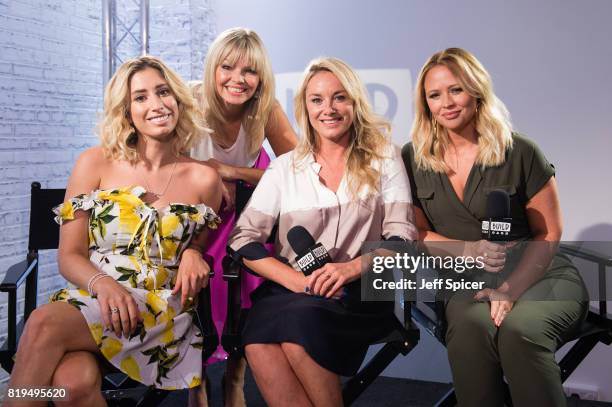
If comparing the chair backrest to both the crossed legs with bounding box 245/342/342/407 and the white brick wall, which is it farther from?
the crossed legs with bounding box 245/342/342/407

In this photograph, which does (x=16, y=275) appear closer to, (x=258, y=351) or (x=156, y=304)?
(x=156, y=304)

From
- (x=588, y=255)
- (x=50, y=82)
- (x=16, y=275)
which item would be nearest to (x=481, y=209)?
(x=588, y=255)

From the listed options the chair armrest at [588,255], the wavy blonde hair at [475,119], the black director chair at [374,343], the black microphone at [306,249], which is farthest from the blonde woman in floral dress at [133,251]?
the chair armrest at [588,255]

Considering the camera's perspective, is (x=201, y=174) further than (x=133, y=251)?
Yes

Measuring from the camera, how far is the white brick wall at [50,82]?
371 cm

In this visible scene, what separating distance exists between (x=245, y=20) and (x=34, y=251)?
6.10 feet

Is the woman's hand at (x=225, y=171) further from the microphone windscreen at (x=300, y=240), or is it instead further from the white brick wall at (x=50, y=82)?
the white brick wall at (x=50, y=82)

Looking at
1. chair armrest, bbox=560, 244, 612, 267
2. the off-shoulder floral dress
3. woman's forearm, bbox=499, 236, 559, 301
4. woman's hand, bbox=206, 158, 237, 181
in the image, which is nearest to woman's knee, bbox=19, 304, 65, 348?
the off-shoulder floral dress

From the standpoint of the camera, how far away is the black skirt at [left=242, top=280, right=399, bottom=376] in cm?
250

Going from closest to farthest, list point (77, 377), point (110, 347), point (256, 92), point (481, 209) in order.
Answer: point (77, 377)
point (110, 347)
point (481, 209)
point (256, 92)

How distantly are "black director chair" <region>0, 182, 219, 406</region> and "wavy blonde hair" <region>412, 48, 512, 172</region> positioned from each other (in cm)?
107

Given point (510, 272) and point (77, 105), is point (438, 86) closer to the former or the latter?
point (510, 272)

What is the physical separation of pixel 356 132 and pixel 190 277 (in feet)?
2.97

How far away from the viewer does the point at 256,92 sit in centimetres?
332
